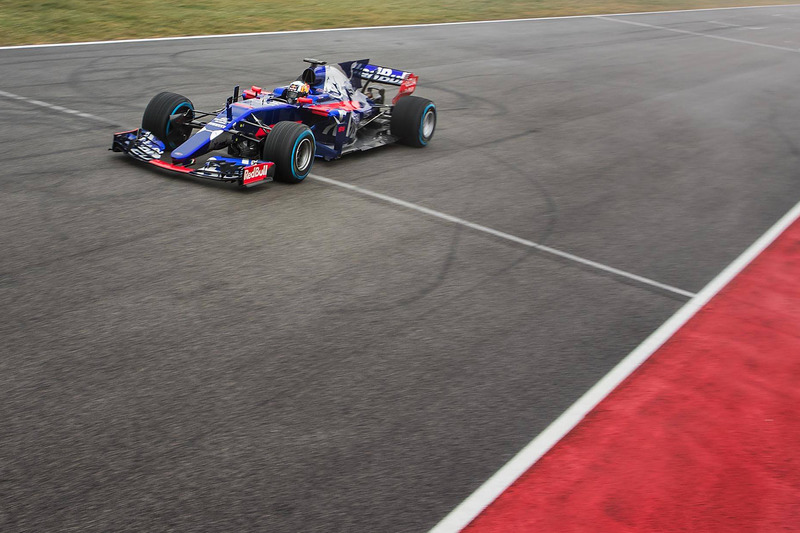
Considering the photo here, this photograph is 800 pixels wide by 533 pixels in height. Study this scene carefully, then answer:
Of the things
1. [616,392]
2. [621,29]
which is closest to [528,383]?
[616,392]

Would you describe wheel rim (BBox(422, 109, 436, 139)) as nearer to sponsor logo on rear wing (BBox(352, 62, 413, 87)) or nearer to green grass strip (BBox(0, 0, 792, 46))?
sponsor logo on rear wing (BBox(352, 62, 413, 87))

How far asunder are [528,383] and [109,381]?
2736 millimetres

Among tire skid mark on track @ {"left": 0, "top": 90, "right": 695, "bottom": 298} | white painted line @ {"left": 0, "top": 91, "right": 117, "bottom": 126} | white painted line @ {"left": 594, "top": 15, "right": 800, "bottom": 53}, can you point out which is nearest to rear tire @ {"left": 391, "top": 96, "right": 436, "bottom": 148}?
tire skid mark on track @ {"left": 0, "top": 90, "right": 695, "bottom": 298}

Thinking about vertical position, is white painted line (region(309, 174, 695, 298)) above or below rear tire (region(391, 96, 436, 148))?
below

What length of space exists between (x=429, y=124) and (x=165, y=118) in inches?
143

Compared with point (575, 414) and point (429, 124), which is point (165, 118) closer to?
point (429, 124)

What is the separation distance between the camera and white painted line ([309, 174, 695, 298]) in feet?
24.0

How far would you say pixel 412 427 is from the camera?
4.78 m

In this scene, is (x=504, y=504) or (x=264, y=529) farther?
(x=504, y=504)

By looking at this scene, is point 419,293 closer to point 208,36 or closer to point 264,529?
point 264,529

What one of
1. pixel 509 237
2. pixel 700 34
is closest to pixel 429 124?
pixel 509 237

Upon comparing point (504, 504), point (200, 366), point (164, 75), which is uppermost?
point (164, 75)

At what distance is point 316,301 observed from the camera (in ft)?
20.3

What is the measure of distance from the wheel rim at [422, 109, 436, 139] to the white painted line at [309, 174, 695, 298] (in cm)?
220
